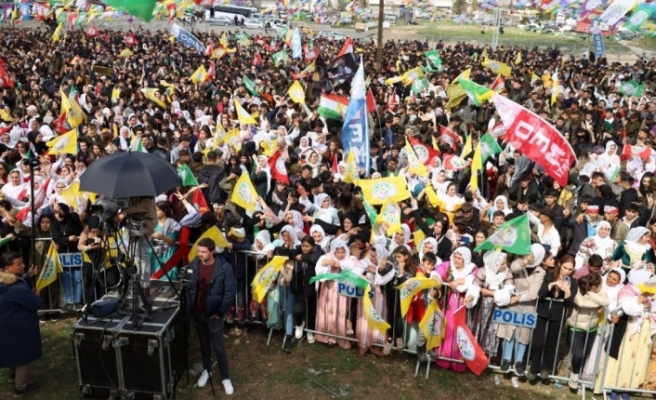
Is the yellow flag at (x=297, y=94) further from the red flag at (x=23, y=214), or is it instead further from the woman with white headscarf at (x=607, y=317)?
the woman with white headscarf at (x=607, y=317)

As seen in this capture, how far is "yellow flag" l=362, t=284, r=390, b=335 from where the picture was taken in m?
6.69

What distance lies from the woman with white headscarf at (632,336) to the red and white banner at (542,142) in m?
2.24

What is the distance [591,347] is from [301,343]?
11.2 ft

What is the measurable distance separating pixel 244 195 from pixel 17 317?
334 centimetres

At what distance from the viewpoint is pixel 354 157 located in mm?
10453

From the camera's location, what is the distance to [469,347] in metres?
6.57

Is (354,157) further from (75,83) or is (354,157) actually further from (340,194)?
(75,83)

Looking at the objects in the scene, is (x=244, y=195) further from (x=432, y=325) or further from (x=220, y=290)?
(x=432, y=325)

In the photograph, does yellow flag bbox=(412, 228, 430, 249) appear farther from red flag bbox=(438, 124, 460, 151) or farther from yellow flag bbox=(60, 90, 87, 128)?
yellow flag bbox=(60, 90, 87, 128)

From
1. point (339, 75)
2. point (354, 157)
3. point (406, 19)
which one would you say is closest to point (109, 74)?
point (339, 75)

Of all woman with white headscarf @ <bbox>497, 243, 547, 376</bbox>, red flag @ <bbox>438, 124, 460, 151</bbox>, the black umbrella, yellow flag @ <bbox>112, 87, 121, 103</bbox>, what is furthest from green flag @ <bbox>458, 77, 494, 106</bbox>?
the black umbrella

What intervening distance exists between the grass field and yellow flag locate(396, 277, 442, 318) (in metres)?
0.83

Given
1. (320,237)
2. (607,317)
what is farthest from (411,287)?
(607,317)

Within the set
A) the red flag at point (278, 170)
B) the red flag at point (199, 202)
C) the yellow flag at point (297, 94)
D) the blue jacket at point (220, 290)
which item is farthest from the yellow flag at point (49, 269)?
the yellow flag at point (297, 94)
